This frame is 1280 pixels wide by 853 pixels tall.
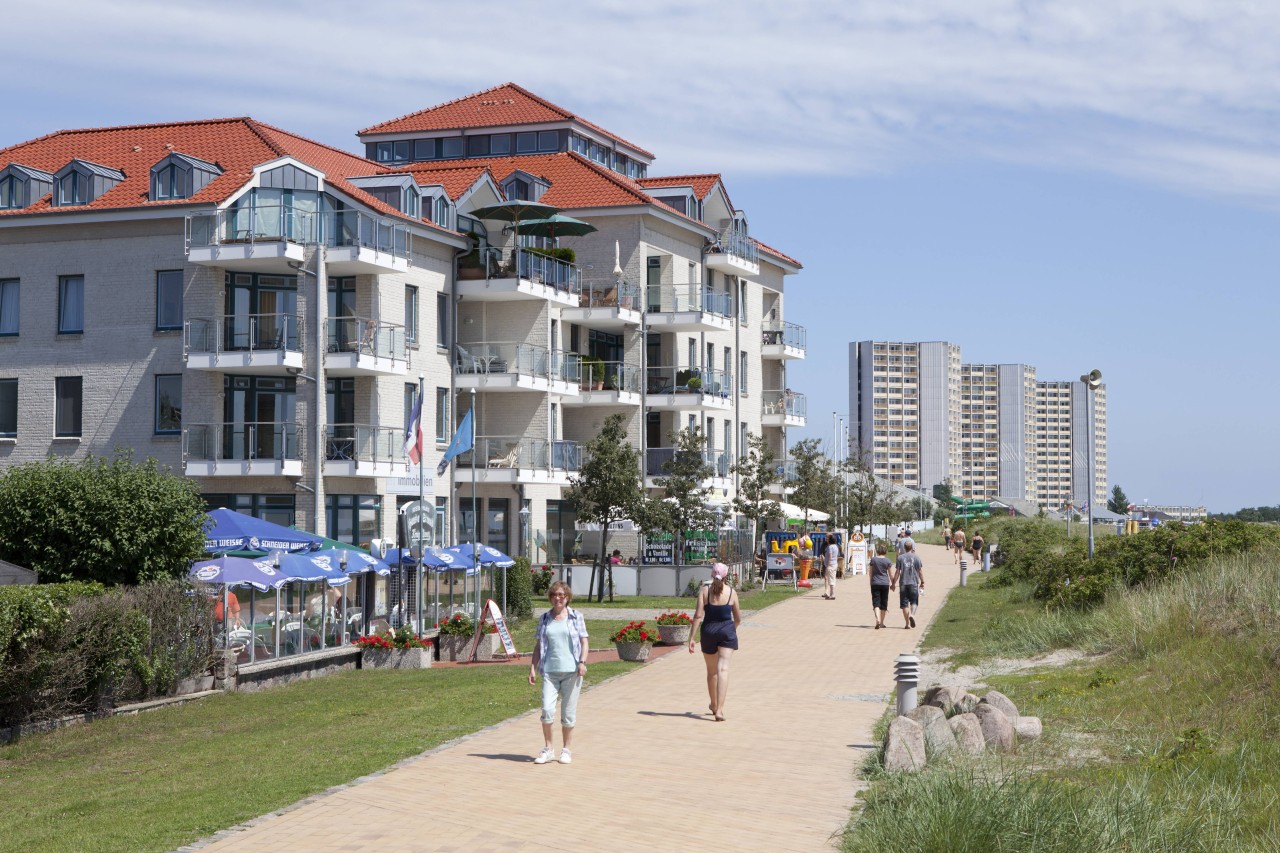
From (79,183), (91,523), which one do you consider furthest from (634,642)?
(79,183)

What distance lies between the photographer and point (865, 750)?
47.9ft

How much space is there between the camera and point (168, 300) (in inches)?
1590

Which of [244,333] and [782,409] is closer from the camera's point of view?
[244,333]

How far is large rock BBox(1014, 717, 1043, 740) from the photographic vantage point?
46.8 feet

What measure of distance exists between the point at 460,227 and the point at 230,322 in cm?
1020

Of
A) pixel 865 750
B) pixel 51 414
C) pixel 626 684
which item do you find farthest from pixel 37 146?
pixel 865 750

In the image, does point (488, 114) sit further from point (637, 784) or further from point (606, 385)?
point (637, 784)

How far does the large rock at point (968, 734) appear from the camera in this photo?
13.2m

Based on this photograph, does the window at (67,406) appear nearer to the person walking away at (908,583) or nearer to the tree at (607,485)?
the tree at (607,485)

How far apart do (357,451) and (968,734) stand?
1107 inches

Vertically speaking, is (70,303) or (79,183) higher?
(79,183)

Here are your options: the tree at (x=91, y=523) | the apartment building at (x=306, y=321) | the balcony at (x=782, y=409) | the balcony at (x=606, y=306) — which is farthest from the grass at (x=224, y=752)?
the balcony at (x=782, y=409)

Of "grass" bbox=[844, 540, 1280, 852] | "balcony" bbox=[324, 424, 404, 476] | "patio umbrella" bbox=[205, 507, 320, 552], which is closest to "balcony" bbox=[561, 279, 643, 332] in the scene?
"balcony" bbox=[324, 424, 404, 476]

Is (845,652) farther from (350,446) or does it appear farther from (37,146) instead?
(37,146)
